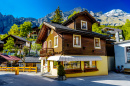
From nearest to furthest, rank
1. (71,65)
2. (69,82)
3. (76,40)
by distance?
(69,82) → (71,65) → (76,40)

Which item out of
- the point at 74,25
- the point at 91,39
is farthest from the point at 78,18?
the point at 91,39

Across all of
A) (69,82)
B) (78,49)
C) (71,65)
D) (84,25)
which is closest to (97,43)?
(84,25)

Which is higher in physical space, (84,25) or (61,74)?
(84,25)

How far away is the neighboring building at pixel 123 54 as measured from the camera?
65.5 ft

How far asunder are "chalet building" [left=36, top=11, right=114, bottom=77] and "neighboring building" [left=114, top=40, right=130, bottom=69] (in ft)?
13.2

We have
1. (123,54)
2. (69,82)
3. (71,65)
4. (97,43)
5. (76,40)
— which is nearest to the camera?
(69,82)

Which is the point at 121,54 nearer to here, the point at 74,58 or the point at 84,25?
the point at 84,25

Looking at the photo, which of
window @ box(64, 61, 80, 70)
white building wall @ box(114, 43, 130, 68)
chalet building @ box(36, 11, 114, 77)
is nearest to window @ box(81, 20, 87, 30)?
chalet building @ box(36, 11, 114, 77)

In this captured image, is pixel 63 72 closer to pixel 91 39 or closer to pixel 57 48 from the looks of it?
pixel 57 48

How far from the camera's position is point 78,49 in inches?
642

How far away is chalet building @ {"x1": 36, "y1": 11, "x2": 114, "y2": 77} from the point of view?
15.3 metres

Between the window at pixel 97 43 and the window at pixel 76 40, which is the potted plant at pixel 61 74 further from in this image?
the window at pixel 97 43

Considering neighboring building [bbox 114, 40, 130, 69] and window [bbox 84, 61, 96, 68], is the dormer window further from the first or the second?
neighboring building [bbox 114, 40, 130, 69]

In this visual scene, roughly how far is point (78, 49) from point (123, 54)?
31.2 feet
